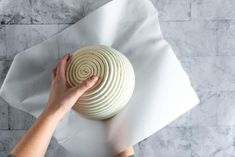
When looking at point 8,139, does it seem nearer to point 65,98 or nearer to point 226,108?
point 65,98

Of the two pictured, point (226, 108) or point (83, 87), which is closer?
point (83, 87)

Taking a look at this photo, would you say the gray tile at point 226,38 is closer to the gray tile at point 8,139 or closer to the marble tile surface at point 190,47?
the marble tile surface at point 190,47

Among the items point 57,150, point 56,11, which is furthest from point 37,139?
point 56,11

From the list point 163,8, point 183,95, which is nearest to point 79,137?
point 183,95

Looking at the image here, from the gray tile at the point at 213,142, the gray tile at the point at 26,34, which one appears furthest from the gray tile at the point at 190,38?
the gray tile at the point at 26,34

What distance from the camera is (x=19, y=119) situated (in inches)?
41.1

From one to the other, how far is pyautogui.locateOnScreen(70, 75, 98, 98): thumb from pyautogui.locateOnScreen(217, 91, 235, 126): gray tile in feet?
1.38

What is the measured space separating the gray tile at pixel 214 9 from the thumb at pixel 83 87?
398 millimetres

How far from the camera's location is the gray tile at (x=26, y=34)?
40.1 inches

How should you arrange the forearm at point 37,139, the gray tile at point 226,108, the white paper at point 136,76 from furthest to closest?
the gray tile at point 226,108 → the white paper at point 136,76 → the forearm at point 37,139

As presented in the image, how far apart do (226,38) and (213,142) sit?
0.31 metres

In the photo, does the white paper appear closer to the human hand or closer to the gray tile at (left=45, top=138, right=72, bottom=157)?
the gray tile at (left=45, top=138, right=72, bottom=157)

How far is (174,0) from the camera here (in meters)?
0.98

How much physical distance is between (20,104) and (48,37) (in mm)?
214
